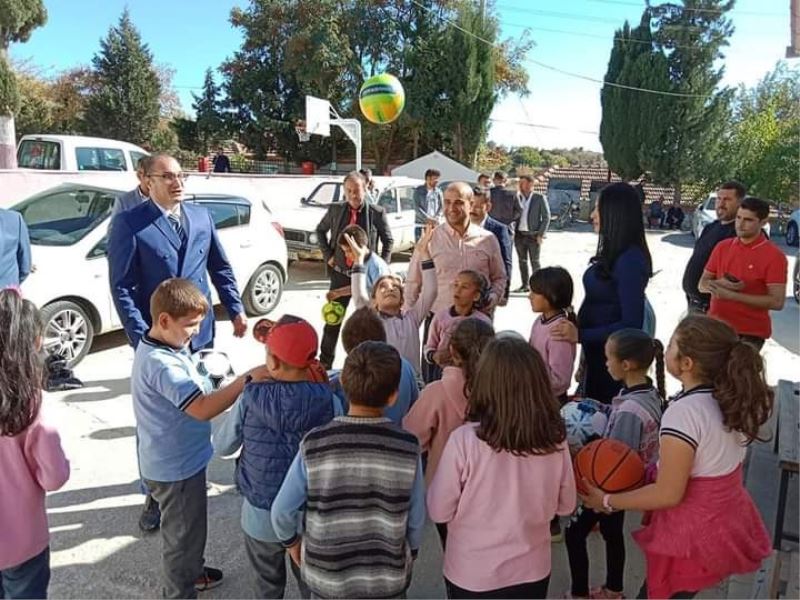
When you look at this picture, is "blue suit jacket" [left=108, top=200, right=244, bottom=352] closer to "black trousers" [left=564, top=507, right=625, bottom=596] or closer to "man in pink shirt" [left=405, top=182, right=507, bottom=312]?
"man in pink shirt" [left=405, top=182, right=507, bottom=312]

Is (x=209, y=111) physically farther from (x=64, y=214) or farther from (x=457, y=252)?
(x=457, y=252)

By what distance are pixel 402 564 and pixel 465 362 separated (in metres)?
0.78

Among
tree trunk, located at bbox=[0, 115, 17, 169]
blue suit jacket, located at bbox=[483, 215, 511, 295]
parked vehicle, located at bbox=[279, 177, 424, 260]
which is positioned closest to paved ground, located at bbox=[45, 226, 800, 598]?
blue suit jacket, located at bbox=[483, 215, 511, 295]

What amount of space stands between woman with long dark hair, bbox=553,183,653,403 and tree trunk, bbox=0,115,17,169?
13922 millimetres

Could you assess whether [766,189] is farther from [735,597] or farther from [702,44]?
[735,597]

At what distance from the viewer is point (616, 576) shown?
2520mm

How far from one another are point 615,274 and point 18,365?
248 cm

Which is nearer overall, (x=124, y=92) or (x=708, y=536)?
(x=708, y=536)

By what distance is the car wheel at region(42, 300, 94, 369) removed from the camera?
17.1ft

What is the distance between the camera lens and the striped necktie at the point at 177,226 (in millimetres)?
3096

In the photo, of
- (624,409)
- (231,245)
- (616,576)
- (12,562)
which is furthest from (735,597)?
(231,245)

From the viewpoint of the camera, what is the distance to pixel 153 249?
297 centimetres

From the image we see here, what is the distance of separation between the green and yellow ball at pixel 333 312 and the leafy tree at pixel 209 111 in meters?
26.9

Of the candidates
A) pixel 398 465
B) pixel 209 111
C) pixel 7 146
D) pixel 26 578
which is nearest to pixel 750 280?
pixel 398 465
